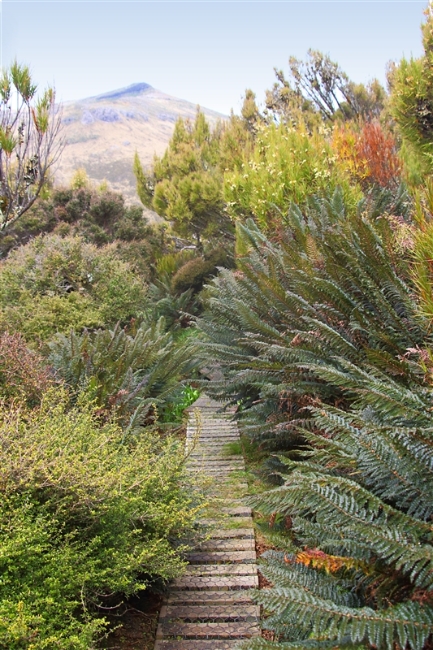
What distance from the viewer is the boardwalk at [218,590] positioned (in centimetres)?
291

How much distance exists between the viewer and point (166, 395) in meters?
6.73

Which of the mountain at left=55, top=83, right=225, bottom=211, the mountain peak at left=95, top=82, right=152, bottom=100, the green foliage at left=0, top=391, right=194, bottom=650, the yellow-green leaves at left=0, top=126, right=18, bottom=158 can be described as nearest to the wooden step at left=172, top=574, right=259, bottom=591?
the green foliage at left=0, top=391, right=194, bottom=650

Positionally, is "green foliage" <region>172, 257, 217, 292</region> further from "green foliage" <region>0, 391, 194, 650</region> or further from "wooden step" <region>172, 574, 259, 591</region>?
"wooden step" <region>172, 574, 259, 591</region>

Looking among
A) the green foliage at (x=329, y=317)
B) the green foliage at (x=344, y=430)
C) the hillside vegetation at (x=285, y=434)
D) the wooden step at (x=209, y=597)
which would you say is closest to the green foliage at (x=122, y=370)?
the hillside vegetation at (x=285, y=434)

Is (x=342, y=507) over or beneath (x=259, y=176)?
beneath

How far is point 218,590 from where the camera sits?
3.29 metres

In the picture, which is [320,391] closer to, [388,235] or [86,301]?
[388,235]

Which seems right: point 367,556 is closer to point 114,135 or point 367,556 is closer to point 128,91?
point 114,135

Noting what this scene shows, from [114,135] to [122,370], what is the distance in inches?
2623

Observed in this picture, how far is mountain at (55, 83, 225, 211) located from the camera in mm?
52062

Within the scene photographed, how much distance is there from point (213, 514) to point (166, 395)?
2.62 metres

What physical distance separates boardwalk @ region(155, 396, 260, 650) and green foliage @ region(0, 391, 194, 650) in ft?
0.65

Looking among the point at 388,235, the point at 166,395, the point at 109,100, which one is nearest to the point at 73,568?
the point at 388,235

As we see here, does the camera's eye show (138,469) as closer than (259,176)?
Yes
